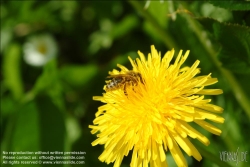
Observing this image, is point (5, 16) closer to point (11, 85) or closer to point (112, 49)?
point (11, 85)

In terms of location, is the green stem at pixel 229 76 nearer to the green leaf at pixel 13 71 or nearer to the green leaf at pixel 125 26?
the green leaf at pixel 125 26

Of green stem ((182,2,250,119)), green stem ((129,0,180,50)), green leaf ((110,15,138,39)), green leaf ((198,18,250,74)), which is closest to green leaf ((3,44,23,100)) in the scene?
green leaf ((110,15,138,39))

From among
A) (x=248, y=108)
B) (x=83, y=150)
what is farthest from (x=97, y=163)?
(x=248, y=108)

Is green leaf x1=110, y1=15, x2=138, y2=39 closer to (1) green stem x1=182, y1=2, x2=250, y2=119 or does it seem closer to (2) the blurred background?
(2) the blurred background

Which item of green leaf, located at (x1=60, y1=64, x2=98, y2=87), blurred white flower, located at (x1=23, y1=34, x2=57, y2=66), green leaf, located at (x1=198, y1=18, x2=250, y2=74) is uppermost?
blurred white flower, located at (x1=23, y1=34, x2=57, y2=66)

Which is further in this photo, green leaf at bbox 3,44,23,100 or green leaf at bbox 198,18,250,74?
green leaf at bbox 3,44,23,100

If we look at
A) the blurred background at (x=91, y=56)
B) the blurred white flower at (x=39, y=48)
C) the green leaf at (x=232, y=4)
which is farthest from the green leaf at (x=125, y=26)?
the green leaf at (x=232, y=4)

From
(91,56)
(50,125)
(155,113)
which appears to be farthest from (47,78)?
(155,113)
